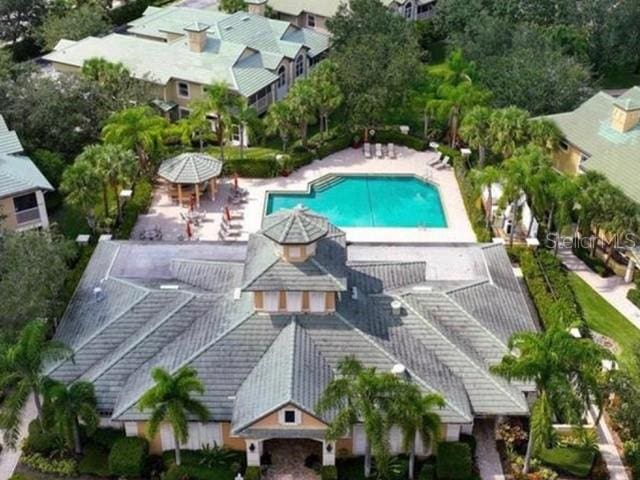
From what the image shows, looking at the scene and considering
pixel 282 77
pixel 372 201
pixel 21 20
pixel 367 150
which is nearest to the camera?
pixel 372 201

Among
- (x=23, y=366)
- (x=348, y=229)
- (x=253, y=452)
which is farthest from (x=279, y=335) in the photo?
(x=348, y=229)

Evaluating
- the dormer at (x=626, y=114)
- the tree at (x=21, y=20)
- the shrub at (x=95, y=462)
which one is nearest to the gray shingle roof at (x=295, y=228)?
the shrub at (x=95, y=462)

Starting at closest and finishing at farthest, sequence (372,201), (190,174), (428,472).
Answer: (428,472) < (190,174) < (372,201)

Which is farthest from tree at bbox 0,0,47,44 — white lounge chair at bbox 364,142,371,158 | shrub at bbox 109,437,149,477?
shrub at bbox 109,437,149,477

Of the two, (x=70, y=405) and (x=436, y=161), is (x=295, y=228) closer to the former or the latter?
(x=70, y=405)

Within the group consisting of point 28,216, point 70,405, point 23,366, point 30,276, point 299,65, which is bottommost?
point 28,216

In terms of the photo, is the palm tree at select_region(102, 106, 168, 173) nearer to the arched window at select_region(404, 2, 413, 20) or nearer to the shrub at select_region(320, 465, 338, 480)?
the shrub at select_region(320, 465, 338, 480)
